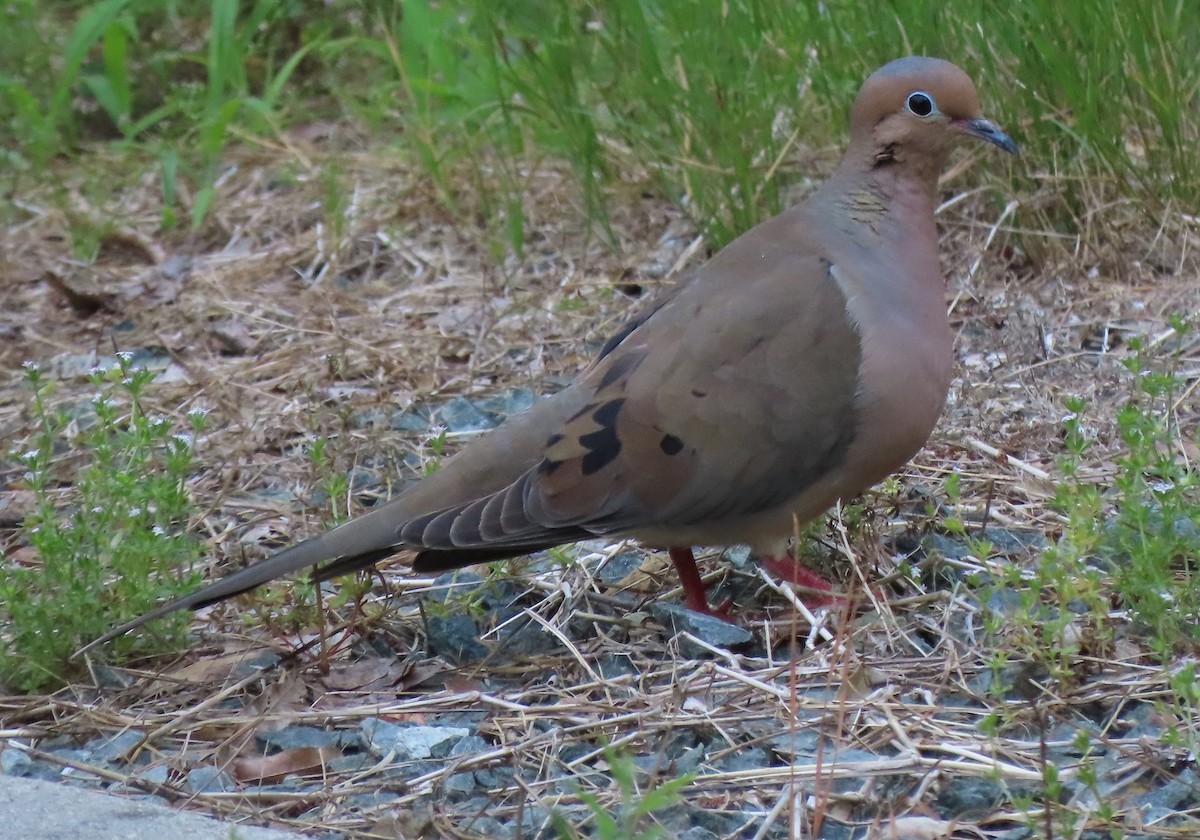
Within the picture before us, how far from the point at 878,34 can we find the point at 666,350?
1.64 m

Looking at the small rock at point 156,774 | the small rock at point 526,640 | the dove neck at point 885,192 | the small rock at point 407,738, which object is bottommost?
the small rock at point 526,640

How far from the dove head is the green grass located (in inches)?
36.7

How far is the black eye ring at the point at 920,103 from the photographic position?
297 cm

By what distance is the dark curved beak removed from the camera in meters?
3.00

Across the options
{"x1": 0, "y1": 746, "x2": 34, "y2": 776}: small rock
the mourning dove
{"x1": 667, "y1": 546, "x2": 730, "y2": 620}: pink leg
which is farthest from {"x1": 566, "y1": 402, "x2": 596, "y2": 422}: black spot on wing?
{"x1": 0, "y1": 746, "x2": 34, "y2": 776}: small rock

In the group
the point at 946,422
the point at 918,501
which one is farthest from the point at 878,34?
the point at 918,501

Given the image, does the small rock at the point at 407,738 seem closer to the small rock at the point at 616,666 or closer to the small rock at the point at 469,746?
the small rock at the point at 469,746

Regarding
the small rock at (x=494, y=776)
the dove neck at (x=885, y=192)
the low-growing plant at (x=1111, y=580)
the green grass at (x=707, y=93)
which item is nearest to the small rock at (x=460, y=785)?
the small rock at (x=494, y=776)

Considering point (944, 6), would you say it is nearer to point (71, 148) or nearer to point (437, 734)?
point (437, 734)

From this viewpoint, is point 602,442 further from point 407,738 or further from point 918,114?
point 918,114

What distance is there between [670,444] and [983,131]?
93 centimetres

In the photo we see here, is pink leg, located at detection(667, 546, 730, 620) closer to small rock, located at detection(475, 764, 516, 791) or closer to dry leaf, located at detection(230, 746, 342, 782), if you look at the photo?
small rock, located at detection(475, 764, 516, 791)

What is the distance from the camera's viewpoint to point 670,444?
2748 millimetres

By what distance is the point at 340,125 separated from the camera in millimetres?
Answer: 5973
